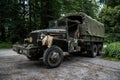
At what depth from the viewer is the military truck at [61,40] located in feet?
25.4

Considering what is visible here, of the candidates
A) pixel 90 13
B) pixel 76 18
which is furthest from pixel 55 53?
pixel 90 13

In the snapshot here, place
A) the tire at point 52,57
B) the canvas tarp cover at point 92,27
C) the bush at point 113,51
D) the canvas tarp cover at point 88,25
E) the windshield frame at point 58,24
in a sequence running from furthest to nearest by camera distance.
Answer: the canvas tarp cover at point 92,27
the canvas tarp cover at point 88,25
the bush at point 113,51
the windshield frame at point 58,24
the tire at point 52,57

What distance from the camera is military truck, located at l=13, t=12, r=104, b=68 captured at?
7.75 meters

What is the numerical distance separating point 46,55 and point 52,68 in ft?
2.18

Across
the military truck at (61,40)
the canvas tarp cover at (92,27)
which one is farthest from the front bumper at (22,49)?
the canvas tarp cover at (92,27)

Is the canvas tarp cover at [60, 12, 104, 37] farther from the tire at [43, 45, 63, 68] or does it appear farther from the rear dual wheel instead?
the tire at [43, 45, 63, 68]

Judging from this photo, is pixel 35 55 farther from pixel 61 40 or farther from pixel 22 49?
pixel 61 40

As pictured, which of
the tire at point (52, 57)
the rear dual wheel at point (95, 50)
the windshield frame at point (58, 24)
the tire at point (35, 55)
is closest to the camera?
the tire at point (52, 57)

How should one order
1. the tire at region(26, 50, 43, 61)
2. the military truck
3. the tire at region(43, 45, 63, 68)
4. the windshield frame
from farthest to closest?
the windshield frame
the tire at region(26, 50, 43, 61)
the military truck
the tire at region(43, 45, 63, 68)

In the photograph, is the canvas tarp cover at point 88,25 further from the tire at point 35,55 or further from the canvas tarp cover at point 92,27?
the tire at point 35,55

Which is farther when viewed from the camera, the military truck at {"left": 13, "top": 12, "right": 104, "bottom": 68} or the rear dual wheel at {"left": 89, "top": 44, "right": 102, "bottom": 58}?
the rear dual wheel at {"left": 89, "top": 44, "right": 102, "bottom": 58}

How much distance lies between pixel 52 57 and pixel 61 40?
126 centimetres

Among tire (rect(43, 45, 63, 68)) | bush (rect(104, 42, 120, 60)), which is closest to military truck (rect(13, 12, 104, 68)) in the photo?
tire (rect(43, 45, 63, 68))

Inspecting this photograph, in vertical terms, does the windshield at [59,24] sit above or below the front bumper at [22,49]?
above
